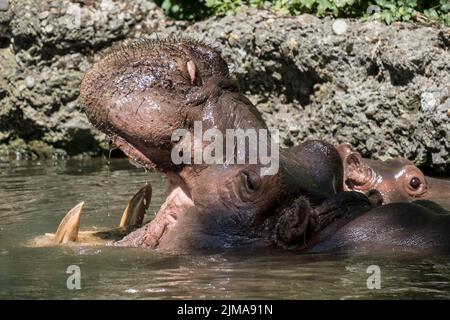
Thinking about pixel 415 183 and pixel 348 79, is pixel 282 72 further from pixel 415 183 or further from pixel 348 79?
pixel 415 183

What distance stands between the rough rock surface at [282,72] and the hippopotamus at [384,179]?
9.67 feet

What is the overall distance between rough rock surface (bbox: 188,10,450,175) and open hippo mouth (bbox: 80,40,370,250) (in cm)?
468

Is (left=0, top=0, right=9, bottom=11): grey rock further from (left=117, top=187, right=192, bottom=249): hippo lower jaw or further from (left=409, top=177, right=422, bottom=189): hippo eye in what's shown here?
(left=117, top=187, right=192, bottom=249): hippo lower jaw

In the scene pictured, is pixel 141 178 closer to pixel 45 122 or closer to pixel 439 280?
pixel 45 122

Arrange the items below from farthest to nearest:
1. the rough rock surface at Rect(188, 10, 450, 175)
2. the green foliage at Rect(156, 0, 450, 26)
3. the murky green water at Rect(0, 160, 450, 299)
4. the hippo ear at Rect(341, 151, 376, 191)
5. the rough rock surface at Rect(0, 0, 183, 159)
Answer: the rough rock surface at Rect(0, 0, 183, 159), the green foliage at Rect(156, 0, 450, 26), the rough rock surface at Rect(188, 10, 450, 175), the hippo ear at Rect(341, 151, 376, 191), the murky green water at Rect(0, 160, 450, 299)

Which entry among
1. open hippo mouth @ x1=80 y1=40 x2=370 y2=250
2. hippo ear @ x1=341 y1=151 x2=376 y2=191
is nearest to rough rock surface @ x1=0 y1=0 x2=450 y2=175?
hippo ear @ x1=341 y1=151 x2=376 y2=191

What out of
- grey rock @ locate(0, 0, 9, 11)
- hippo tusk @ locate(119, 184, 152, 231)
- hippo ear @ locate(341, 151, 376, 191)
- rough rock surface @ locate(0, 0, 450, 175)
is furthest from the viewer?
grey rock @ locate(0, 0, 9, 11)

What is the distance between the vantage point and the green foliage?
1060 cm

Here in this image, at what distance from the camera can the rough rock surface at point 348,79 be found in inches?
388

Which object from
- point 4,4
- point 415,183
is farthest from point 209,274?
point 4,4

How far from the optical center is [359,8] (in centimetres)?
1111

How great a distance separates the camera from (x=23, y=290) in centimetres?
478

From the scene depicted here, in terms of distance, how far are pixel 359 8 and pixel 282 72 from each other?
43.6 inches
